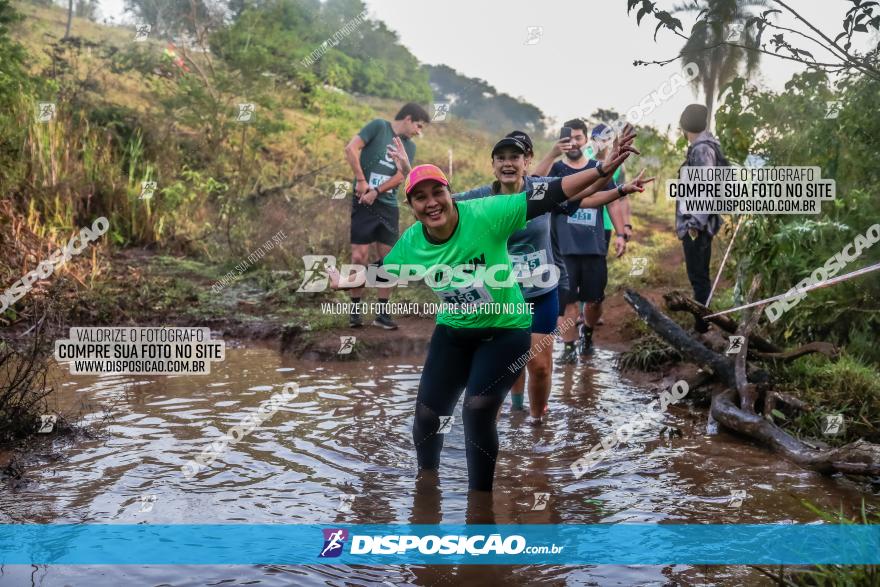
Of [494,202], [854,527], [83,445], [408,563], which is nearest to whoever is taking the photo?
[854,527]

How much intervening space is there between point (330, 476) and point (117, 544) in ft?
4.75

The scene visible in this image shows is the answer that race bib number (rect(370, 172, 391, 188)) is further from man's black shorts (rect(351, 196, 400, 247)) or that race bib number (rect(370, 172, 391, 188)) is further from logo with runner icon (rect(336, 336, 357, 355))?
logo with runner icon (rect(336, 336, 357, 355))

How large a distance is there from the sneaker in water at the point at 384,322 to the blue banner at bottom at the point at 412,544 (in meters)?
5.14

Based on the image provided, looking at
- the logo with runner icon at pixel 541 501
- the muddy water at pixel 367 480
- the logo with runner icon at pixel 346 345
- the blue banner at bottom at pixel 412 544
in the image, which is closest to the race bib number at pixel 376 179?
the logo with runner icon at pixel 346 345

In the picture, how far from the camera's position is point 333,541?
4.08 m

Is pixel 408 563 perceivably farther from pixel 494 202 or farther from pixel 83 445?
pixel 83 445

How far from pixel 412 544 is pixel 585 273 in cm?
484

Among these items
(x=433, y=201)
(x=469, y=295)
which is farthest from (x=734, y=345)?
(x=433, y=201)

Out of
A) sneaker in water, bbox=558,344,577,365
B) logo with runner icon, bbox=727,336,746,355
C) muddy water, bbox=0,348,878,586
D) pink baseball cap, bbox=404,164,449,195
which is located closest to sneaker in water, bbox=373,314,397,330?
sneaker in water, bbox=558,344,577,365

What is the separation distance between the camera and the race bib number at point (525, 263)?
586 cm

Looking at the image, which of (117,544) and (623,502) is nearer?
(117,544)

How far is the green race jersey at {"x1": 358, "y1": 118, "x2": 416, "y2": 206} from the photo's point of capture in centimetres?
927

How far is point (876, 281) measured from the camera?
626 centimetres

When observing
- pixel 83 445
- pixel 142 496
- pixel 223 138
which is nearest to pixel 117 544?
pixel 142 496
